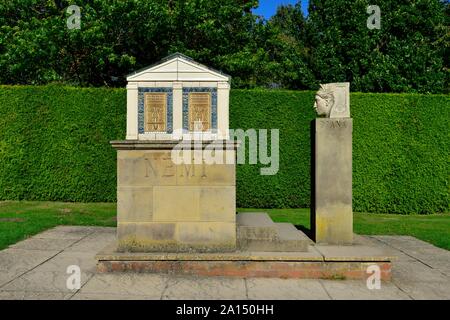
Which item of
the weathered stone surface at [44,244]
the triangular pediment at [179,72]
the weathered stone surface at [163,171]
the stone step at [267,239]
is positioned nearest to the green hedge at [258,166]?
the triangular pediment at [179,72]

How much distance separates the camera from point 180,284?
4.86 m

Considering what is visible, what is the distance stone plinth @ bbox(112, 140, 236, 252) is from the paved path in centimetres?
60

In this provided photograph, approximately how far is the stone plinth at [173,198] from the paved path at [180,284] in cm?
60

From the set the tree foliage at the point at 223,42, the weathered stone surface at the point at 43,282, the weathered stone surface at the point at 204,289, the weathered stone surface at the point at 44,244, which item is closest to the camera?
the weathered stone surface at the point at 204,289

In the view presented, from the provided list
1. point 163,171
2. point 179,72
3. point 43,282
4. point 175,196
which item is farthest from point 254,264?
point 179,72

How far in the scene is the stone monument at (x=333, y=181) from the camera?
600 cm

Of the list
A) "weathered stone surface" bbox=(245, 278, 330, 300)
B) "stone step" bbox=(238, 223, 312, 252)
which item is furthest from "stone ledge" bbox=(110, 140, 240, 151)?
"weathered stone surface" bbox=(245, 278, 330, 300)

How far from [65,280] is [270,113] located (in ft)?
28.5

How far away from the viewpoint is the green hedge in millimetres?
12109

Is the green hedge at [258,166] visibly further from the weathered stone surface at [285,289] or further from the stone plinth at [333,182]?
the weathered stone surface at [285,289]

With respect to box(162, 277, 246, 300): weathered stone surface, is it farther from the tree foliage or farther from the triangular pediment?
the tree foliage

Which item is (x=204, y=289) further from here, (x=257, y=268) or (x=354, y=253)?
(x=354, y=253)

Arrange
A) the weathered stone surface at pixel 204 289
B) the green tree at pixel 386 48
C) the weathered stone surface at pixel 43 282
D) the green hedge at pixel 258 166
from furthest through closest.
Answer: the green tree at pixel 386 48 → the green hedge at pixel 258 166 → the weathered stone surface at pixel 43 282 → the weathered stone surface at pixel 204 289

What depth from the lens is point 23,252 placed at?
6422 millimetres
